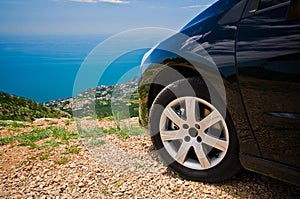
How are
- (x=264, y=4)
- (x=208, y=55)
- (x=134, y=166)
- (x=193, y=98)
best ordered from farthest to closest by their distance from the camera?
(x=134, y=166), (x=193, y=98), (x=208, y=55), (x=264, y=4)

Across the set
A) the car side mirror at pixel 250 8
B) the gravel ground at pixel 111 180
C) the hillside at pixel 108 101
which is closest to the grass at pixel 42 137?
the gravel ground at pixel 111 180

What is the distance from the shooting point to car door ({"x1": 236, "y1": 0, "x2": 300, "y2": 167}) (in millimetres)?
1897

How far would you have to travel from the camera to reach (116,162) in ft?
10.6

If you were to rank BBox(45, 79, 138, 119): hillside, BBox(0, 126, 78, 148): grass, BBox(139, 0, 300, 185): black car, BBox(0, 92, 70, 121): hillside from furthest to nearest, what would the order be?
BBox(0, 92, 70, 121): hillside, BBox(0, 126, 78, 148): grass, BBox(45, 79, 138, 119): hillside, BBox(139, 0, 300, 185): black car

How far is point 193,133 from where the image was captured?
8.56ft

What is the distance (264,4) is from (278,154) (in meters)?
1.01

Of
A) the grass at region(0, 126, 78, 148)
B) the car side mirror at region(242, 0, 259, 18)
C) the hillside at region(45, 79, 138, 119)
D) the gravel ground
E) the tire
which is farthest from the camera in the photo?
the grass at region(0, 126, 78, 148)

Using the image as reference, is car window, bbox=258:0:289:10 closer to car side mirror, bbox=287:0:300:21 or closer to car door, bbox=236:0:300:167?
car door, bbox=236:0:300:167

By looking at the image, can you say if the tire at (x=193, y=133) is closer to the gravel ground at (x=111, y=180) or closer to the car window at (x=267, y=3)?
the gravel ground at (x=111, y=180)

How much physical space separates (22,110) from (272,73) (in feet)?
26.5

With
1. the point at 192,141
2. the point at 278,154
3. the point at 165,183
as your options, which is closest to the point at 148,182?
the point at 165,183

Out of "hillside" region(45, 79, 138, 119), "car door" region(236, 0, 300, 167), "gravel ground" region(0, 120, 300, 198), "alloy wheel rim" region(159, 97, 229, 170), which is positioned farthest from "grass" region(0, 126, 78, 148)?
"car door" region(236, 0, 300, 167)

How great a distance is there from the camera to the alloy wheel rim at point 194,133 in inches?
97.7

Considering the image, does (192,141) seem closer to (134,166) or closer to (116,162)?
(134,166)
